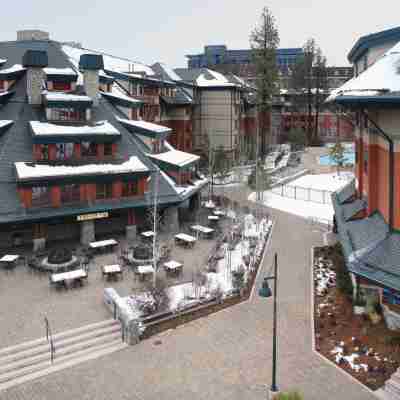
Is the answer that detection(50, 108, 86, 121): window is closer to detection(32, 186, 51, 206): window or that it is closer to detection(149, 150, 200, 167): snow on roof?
detection(32, 186, 51, 206): window

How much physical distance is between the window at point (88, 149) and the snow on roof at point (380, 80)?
18.9m

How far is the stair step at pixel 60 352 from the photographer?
1586 cm

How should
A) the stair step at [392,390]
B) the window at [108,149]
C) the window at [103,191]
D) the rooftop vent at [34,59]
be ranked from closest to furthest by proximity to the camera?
the stair step at [392,390] < the window at [103,191] < the rooftop vent at [34,59] < the window at [108,149]

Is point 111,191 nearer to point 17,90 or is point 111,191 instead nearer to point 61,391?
point 17,90

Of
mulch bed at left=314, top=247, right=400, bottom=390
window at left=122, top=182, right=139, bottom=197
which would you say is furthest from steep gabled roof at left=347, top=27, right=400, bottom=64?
window at left=122, top=182, right=139, bottom=197

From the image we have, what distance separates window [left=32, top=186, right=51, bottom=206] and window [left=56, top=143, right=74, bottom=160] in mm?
2429

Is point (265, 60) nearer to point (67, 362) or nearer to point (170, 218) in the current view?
point (170, 218)

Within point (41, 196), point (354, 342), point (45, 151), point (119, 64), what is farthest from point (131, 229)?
point (119, 64)

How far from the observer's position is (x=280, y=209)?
42125mm

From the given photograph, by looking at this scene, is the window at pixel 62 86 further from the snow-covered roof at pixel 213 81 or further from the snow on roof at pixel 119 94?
the snow-covered roof at pixel 213 81

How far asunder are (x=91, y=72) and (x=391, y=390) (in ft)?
91.9

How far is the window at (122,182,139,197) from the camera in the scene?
30672 millimetres

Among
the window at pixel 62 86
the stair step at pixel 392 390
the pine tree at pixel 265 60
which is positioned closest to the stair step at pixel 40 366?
the stair step at pixel 392 390

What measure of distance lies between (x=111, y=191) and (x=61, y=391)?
17208 millimetres
